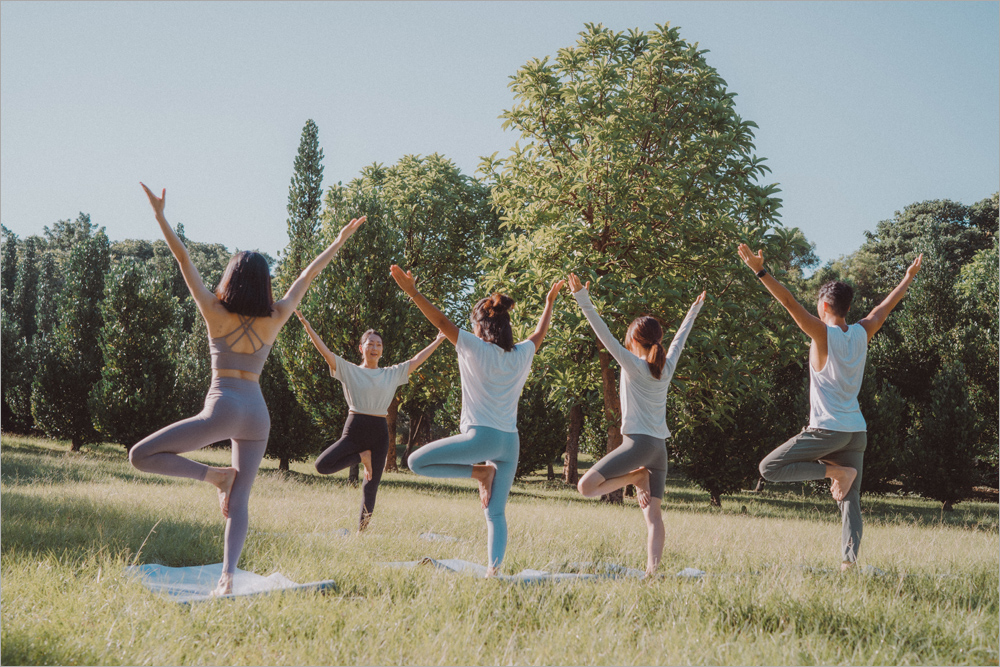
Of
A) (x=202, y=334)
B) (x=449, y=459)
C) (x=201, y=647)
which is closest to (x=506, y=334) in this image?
(x=449, y=459)

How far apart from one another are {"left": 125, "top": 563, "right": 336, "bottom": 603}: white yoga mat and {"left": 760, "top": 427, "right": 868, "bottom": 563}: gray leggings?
381 centimetres

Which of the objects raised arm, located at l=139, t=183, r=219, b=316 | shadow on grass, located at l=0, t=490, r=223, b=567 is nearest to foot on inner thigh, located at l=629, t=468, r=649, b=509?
raised arm, located at l=139, t=183, r=219, b=316

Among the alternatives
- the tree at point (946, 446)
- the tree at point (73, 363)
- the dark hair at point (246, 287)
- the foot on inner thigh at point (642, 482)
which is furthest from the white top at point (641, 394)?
the tree at point (73, 363)

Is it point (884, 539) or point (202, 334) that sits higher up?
point (202, 334)

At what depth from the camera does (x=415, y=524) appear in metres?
8.77

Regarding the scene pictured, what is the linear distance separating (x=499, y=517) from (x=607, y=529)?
4733 millimetres

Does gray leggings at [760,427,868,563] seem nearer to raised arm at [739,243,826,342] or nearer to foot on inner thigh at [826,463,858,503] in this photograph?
foot on inner thigh at [826,463,858,503]

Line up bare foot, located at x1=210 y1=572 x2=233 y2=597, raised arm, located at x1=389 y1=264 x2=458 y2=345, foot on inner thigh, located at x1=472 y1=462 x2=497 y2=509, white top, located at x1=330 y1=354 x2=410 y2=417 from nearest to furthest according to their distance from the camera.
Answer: bare foot, located at x1=210 y1=572 x2=233 y2=597
raised arm, located at x1=389 y1=264 x2=458 y2=345
foot on inner thigh, located at x1=472 y1=462 x2=497 y2=509
white top, located at x1=330 y1=354 x2=410 y2=417

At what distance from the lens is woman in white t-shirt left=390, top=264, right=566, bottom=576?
5.14 m

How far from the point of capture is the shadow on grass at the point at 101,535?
5677 mm

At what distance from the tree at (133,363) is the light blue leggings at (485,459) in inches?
781

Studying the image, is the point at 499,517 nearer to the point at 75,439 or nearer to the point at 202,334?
the point at 75,439

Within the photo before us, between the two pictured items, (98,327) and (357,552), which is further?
(98,327)

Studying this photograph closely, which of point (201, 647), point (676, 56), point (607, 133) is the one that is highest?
point (676, 56)
